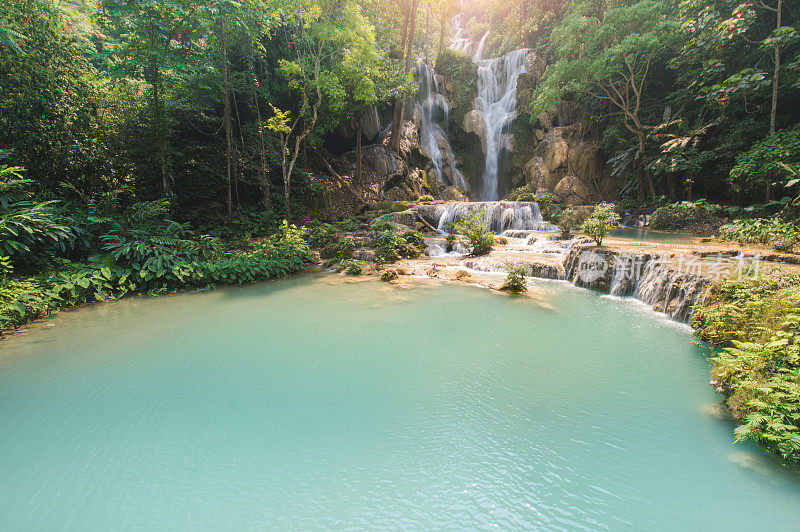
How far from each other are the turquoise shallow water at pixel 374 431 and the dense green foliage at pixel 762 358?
232mm

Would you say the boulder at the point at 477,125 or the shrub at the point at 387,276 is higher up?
the boulder at the point at 477,125

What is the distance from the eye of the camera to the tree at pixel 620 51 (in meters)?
12.6

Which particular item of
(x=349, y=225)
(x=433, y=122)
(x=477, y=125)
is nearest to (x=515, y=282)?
(x=349, y=225)

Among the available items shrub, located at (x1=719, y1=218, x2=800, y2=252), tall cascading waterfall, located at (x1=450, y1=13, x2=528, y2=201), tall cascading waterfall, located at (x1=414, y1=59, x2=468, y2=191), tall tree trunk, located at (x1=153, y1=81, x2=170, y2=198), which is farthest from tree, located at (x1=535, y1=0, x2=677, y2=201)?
tall tree trunk, located at (x1=153, y1=81, x2=170, y2=198)

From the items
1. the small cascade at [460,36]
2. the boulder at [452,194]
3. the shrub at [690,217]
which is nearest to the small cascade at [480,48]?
the small cascade at [460,36]

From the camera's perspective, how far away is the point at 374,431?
278cm

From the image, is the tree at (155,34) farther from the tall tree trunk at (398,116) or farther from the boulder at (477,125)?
the boulder at (477,125)

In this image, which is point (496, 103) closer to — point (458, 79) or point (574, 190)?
point (458, 79)

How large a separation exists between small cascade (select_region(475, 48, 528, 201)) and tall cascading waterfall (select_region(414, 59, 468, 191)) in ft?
6.01

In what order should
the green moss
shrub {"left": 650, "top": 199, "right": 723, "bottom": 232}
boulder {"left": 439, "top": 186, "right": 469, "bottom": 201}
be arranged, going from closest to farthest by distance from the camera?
shrub {"left": 650, "top": 199, "right": 723, "bottom": 232} < boulder {"left": 439, "top": 186, "right": 469, "bottom": 201} < the green moss

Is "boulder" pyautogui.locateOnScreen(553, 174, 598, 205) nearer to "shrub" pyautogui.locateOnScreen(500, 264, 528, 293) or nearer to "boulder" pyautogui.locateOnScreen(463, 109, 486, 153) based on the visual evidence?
"boulder" pyautogui.locateOnScreen(463, 109, 486, 153)

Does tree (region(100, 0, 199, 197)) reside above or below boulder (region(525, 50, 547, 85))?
below

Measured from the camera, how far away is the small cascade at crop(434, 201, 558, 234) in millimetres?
13125

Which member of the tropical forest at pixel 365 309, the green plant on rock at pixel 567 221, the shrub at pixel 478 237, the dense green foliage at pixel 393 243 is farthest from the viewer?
the green plant on rock at pixel 567 221
